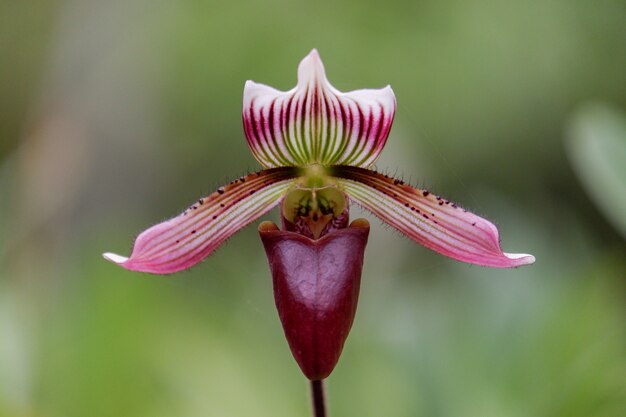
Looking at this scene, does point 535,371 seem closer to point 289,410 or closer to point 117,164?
point 289,410

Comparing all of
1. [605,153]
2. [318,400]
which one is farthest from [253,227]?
[318,400]

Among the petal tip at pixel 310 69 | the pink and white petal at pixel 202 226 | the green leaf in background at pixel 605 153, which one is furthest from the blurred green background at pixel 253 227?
the petal tip at pixel 310 69

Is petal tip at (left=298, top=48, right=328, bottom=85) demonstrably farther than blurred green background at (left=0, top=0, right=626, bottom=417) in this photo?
No

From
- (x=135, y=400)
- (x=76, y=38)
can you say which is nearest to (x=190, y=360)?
(x=135, y=400)

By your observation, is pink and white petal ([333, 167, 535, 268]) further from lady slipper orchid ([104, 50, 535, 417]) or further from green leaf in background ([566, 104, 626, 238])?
green leaf in background ([566, 104, 626, 238])

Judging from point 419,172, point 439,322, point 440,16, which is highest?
point 440,16

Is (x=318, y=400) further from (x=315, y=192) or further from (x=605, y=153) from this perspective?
(x=605, y=153)

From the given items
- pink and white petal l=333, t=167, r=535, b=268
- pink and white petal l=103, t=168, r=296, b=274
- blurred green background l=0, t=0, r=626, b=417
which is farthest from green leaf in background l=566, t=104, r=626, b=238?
pink and white petal l=103, t=168, r=296, b=274
